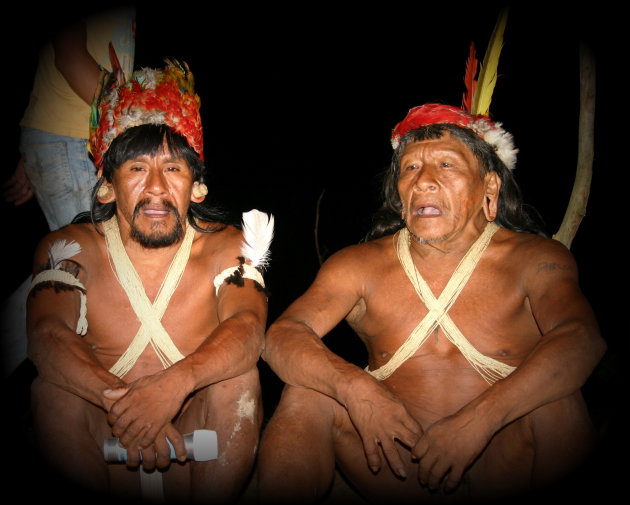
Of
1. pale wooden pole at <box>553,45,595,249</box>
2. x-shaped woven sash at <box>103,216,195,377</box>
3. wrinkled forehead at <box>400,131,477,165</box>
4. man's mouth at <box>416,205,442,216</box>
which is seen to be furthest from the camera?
pale wooden pole at <box>553,45,595,249</box>

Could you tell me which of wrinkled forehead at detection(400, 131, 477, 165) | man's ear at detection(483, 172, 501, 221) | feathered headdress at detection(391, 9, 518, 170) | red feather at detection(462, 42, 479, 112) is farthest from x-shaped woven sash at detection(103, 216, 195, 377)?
red feather at detection(462, 42, 479, 112)

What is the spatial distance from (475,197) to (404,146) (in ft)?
1.67

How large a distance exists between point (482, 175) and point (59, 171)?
2.54 m

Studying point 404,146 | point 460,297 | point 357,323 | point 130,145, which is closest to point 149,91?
point 130,145

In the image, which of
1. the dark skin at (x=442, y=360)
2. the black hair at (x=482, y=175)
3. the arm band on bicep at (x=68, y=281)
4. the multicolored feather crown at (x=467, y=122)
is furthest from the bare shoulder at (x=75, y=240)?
the multicolored feather crown at (x=467, y=122)

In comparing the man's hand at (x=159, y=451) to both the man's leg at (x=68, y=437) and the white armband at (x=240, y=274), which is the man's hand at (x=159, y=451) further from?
the white armband at (x=240, y=274)

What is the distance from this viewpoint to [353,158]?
643 cm

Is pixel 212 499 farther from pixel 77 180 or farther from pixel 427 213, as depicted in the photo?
pixel 77 180

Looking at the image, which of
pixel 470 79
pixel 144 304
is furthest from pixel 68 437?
pixel 470 79

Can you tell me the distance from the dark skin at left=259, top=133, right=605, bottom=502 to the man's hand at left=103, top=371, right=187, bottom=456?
1.48 ft

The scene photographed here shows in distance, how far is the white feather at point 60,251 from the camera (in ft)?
9.18

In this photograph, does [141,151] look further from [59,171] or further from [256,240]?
[59,171]

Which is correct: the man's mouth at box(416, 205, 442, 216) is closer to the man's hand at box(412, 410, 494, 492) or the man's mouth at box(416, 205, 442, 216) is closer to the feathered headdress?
the feathered headdress

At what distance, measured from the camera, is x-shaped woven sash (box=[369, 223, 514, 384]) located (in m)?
2.74
